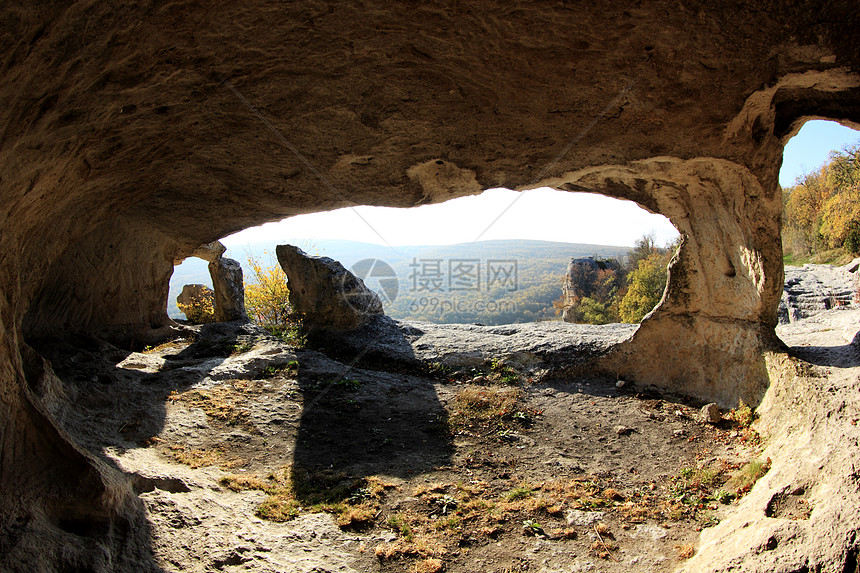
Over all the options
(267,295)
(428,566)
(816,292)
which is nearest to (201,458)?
(428,566)

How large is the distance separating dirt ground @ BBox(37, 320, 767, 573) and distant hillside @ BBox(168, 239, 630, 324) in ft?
11.1

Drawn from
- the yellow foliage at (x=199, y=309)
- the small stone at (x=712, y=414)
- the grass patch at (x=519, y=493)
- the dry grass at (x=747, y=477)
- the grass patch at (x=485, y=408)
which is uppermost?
the yellow foliage at (x=199, y=309)

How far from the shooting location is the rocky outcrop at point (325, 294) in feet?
38.7

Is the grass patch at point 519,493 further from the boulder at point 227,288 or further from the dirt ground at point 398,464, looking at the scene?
the boulder at point 227,288

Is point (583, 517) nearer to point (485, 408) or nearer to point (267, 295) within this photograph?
point (485, 408)

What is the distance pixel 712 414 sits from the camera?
635 centimetres

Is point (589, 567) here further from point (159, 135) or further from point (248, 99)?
point (159, 135)

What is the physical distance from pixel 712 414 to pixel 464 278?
568 inches

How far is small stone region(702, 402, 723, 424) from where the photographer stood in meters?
6.30

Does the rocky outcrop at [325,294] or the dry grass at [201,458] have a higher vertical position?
the rocky outcrop at [325,294]

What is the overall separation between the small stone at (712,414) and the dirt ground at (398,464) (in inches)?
5.3

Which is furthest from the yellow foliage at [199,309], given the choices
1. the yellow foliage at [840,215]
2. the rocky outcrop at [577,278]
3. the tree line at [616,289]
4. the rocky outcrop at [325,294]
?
the yellow foliage at [840,215]

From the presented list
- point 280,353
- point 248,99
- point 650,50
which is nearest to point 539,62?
point 650,50

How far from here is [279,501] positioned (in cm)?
473
